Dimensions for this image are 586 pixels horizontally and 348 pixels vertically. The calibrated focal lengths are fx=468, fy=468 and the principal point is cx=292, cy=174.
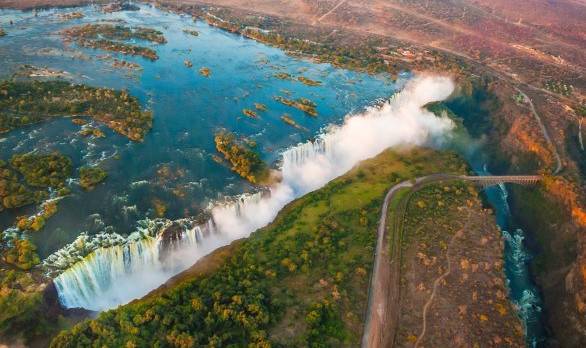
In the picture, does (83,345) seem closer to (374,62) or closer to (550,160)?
(550,160)

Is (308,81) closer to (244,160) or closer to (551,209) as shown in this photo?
(244,160)

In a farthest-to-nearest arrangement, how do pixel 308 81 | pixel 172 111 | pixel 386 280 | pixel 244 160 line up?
pixel 308 81
pixel 172 111
pixel 244 160
pixel 386 280

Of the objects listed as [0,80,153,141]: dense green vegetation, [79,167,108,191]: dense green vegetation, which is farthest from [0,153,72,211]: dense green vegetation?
[0,80,153,141]: dense green vegetation

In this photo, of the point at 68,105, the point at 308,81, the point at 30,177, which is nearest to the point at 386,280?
the point at 30,177

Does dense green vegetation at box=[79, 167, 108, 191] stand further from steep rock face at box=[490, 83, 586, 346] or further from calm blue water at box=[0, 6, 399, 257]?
steep rock face at box=[490, 83, 586, 346]

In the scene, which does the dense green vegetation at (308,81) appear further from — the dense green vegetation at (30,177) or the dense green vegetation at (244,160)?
the dense green vegetation at (30,177)

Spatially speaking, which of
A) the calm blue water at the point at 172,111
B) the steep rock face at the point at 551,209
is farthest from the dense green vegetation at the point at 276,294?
the steep rock face at the point at 551,209

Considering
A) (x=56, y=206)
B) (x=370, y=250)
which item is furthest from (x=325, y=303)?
(x=56, y=206)
